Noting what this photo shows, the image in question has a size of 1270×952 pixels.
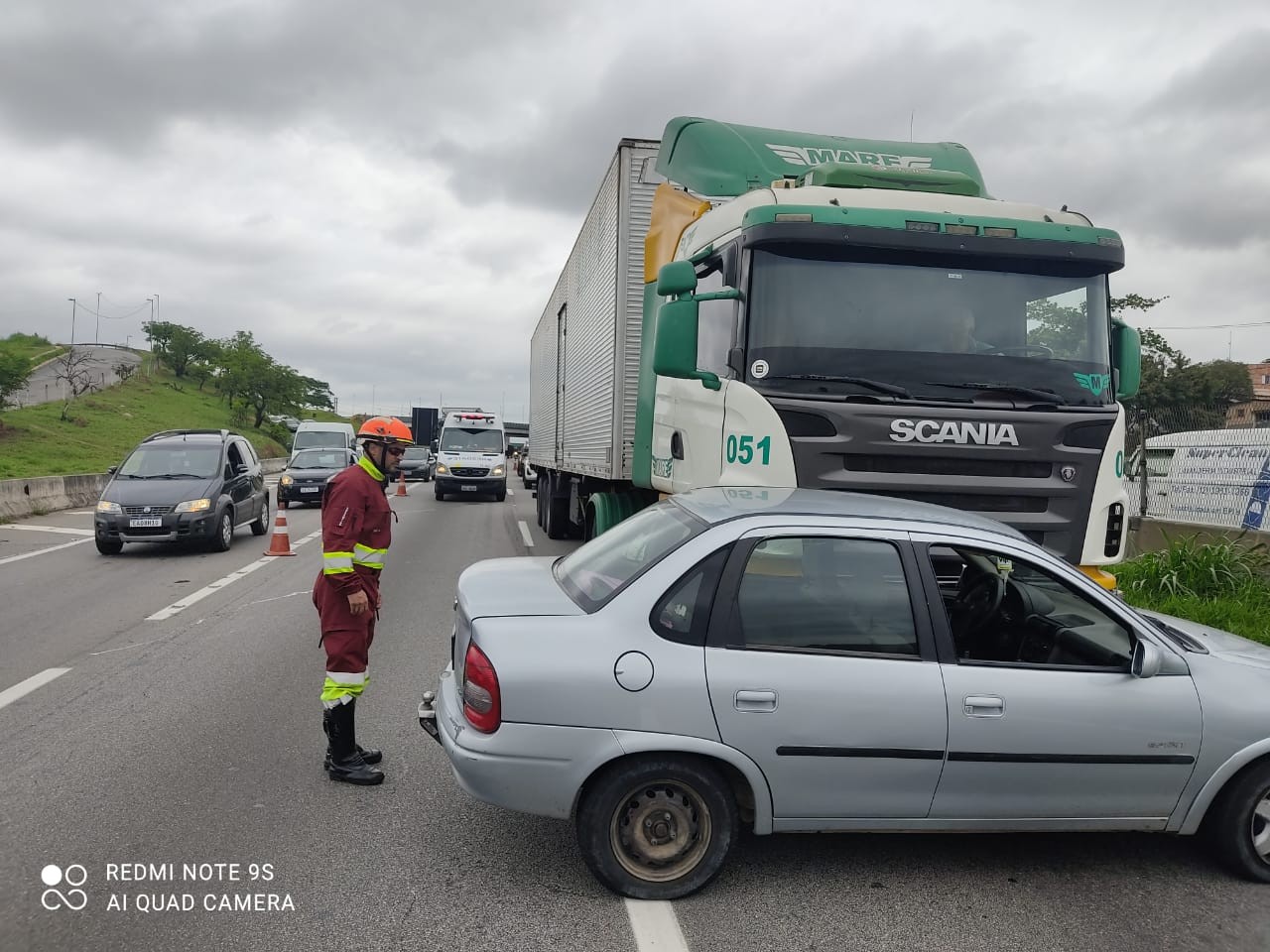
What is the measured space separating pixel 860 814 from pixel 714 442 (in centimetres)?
283

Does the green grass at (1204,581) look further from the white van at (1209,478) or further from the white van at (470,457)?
the white van at (470,457)

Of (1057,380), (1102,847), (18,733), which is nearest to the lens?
(1102,847)

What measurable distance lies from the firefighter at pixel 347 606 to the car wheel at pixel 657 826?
63.8 inches

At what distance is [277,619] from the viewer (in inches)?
358

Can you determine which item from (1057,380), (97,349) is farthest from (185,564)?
(97,349)

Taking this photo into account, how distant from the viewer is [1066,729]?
3.84 metres

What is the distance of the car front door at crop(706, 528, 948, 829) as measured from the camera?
3.68 meters

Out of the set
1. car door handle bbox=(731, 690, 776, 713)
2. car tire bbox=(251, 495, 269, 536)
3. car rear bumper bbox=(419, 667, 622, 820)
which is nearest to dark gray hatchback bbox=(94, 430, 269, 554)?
car tire bbox=(251, 495, 269, 536)

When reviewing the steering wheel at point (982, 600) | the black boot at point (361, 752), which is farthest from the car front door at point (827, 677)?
the black boot at point (361, 752)

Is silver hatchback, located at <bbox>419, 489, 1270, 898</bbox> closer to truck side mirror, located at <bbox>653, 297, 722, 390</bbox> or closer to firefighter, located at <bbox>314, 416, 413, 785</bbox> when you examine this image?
firefighter, located at <bbox>314, 416, 413, 785</bbox>

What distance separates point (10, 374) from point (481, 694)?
3624 cm

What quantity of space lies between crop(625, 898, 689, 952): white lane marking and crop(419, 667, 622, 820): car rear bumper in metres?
0.42

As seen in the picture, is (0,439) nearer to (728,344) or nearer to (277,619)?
(277,619)

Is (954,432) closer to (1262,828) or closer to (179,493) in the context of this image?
(1262,828)
